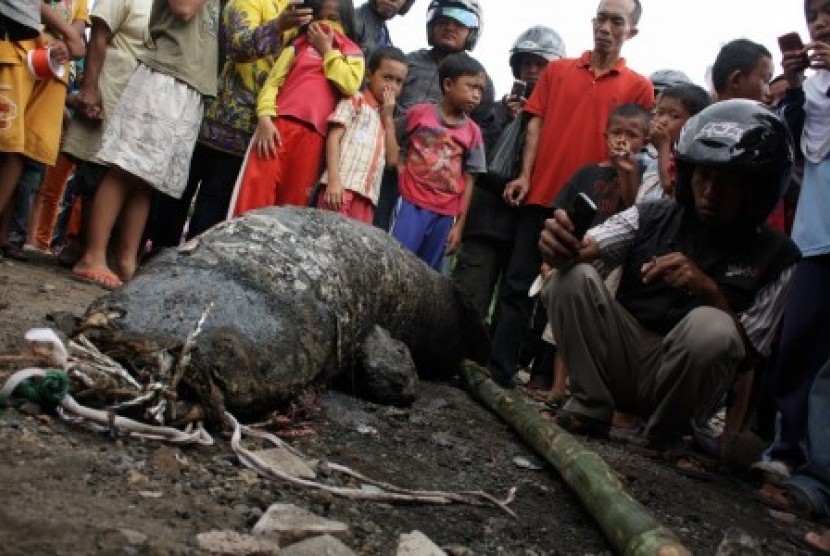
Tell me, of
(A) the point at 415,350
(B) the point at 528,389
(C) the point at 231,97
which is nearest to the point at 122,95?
(C) the point at 231,97

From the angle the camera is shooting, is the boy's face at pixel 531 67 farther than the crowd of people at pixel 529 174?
Yes

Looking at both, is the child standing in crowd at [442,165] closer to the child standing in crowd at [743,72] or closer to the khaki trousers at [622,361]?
the child standing in crowd at [743,72]

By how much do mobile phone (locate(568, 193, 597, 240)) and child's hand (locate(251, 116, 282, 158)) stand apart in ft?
6.14

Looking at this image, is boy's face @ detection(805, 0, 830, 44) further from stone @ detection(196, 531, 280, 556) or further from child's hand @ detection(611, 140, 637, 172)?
stone @ detection(196, 531, 280, 556)

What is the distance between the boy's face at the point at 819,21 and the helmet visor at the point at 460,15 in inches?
102

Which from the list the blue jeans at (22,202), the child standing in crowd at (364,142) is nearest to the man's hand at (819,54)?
the child standing in crowd at (364,142)

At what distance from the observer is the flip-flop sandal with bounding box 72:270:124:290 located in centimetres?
450

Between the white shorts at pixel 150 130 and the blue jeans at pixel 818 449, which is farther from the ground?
the white shorts at pixel 150 130

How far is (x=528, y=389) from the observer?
5.25m

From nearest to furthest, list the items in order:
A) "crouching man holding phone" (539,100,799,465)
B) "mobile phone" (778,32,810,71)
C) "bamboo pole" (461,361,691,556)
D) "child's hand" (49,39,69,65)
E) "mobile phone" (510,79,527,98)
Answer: "bamboo pole" (461,361,691,556), "crouching man holding phone" (539,100,799,465), "mobile phone" (778,32,810,71), "child's hand" (49,39,69,65), "mobile phone" (510,79,527,98)

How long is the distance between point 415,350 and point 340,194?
1.04 metres

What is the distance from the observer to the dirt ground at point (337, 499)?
1.74m

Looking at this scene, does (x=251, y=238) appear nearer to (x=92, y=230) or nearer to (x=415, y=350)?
(x=415, y=350)

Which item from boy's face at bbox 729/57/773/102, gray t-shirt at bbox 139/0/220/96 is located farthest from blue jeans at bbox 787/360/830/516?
gray t-shirt at bbox 139/0/220/96
